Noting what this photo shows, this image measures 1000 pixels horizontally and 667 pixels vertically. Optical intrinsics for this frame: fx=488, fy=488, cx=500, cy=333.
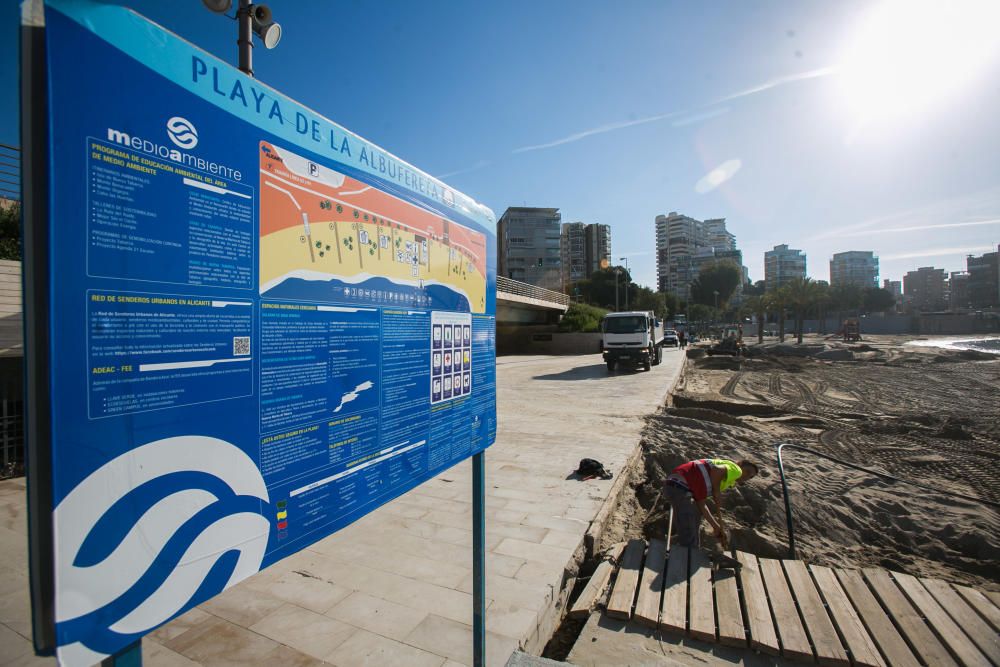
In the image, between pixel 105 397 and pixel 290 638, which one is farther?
pixel 290 638

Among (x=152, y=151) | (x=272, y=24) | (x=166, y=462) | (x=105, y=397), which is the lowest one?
(x=166, y=462)

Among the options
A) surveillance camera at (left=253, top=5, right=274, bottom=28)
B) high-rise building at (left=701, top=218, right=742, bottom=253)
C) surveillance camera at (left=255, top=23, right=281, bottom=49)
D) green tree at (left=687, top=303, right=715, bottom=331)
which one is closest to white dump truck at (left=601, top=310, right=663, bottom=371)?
surveillance camera at (left=255, top=23, right=281, bottom=49)

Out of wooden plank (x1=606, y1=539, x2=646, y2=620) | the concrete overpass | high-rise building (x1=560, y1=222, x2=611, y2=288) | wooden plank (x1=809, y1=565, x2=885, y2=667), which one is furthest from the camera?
high-rise building (x1=560, y1=222, x2=611, y2=288)

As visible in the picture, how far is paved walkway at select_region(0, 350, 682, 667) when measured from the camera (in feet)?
9.71

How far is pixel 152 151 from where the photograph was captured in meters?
1.29

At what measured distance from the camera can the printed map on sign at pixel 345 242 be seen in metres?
1.67

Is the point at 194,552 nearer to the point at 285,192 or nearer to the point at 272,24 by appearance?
the point at 285,192

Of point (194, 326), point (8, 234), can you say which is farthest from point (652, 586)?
point (8, 234)

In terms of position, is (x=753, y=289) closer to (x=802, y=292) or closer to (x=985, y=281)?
(x=985, y=281)

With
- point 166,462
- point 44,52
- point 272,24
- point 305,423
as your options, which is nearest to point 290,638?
point 305,423

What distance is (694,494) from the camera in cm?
474

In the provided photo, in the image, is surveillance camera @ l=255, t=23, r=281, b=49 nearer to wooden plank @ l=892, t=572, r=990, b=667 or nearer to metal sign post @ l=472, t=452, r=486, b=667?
metal sign post @ l=472, t=452, r=486, b=667

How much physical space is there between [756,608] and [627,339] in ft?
61.8

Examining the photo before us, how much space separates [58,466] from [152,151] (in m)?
0.81
